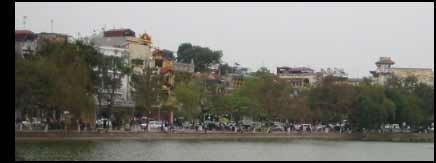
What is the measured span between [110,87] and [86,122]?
4.28m

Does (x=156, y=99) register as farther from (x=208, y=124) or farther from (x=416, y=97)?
(x=416, y=97)

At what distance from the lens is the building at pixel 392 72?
146500 millimetres

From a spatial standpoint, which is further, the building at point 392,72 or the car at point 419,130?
the building at point 392,72

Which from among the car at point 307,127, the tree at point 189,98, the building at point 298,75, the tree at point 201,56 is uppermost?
the tree at point 201,56

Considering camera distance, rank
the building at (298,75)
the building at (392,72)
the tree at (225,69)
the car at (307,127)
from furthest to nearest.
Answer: the building at (392,72)
the building at (298,75)
the tree at (225,69)
the car at (307,127)

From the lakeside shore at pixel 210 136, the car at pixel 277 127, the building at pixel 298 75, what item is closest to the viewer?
the lakeside shore at pixel 210 136

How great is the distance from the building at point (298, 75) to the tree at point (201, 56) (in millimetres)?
17070

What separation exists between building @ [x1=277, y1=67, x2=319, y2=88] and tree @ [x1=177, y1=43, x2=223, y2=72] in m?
17.1

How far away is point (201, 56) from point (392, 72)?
41.7 m

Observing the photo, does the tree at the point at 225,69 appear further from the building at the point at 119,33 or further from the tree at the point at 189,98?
the tree at the point at 189,98

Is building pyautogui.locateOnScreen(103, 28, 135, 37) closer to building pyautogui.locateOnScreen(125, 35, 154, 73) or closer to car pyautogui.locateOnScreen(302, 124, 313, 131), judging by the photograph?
building pyautogui.locateOnScreen(125, 35, 154, 73)

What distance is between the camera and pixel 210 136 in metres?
71.5

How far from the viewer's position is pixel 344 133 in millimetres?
93188

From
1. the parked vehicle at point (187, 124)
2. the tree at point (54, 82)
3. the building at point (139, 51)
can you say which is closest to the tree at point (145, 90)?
the parked vehicle at point (187, 124)
